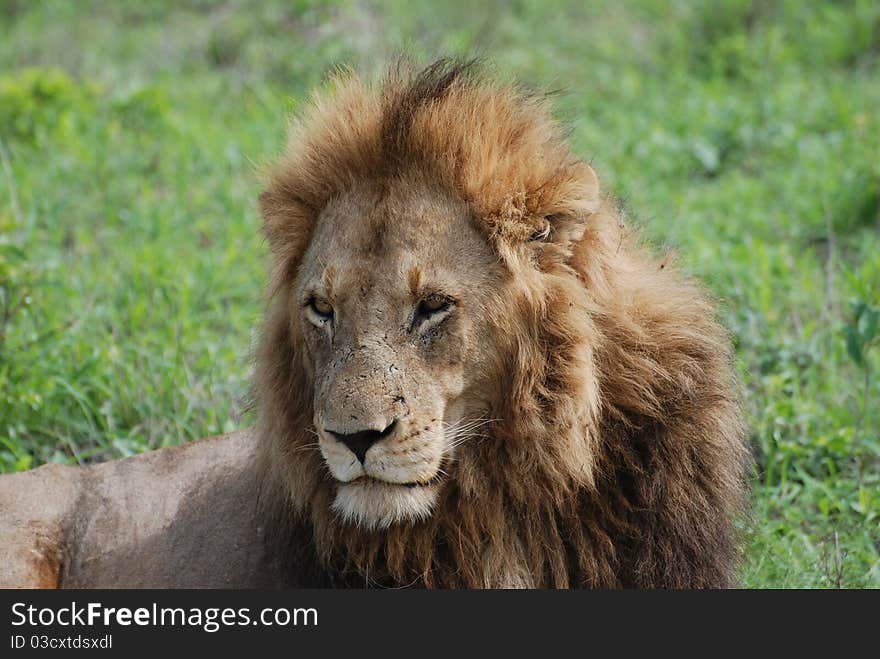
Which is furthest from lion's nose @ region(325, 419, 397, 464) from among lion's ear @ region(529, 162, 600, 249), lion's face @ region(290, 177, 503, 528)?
lion's ear @ region(529, 162, 600, 249)

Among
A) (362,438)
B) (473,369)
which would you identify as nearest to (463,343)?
(473,369)

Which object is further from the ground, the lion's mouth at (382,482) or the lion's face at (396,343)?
the lion's face at (396,343)

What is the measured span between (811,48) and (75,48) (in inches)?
214

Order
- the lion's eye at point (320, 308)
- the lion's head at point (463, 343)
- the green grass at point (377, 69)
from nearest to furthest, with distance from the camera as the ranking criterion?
the lion's head at point (463, 343) → the lion's eye at point (320, 308) → the green grass at point (377, 69)

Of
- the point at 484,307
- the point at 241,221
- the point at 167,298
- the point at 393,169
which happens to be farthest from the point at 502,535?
the point at 241,221

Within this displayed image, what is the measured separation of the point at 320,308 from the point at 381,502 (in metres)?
0.51

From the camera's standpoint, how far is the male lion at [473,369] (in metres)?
3.01

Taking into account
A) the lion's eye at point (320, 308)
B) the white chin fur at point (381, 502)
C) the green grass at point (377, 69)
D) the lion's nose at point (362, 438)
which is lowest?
the green grass at point (377, 69)

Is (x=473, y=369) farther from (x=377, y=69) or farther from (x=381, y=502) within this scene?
(x=377, y=69)

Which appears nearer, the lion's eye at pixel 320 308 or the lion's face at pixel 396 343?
the lion's face at pixel 396 343

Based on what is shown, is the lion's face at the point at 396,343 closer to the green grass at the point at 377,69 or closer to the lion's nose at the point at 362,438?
the lion's nose at the point at 362,438

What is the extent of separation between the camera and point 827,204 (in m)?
6.47

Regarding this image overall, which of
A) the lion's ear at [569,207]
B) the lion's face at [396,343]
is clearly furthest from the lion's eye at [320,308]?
the lion's ear at [569,207]

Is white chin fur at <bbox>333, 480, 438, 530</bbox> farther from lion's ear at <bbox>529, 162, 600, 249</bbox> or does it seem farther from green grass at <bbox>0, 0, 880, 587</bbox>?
green grass at <bbox>0, 0, 880, 587</bbox>
